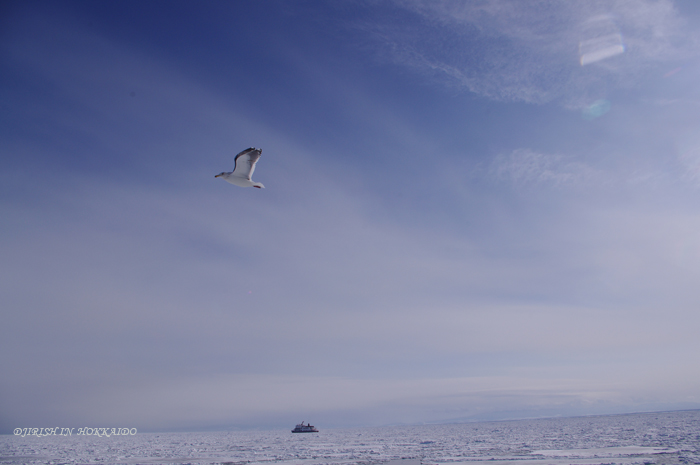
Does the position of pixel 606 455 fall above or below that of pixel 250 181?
below

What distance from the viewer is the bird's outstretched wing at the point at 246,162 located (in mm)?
19750

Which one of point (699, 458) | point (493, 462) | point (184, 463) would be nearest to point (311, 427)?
point (184, 463)

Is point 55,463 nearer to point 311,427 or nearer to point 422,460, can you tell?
point 422,460

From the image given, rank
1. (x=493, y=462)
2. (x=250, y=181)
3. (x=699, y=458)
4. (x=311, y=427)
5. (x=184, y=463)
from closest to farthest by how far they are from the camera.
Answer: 1. (x=250, y=181)
2. (x=699, y=458)
3. (x=493, y=462)
4. (x=184, y=463)
5. (x=311, y=427)

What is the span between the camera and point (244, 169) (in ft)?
67.8

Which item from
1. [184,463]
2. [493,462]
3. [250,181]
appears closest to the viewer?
[250,181]

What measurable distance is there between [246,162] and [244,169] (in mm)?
511

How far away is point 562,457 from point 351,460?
50.1ft

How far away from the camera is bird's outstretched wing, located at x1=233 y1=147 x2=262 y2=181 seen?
19.8 metres

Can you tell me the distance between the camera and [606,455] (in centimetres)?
2822

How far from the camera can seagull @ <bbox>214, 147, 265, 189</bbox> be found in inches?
780

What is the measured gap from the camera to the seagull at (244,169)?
65.0 feet

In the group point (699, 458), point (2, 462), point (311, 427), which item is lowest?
point (311, 427)

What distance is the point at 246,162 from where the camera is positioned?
20.3 meters
